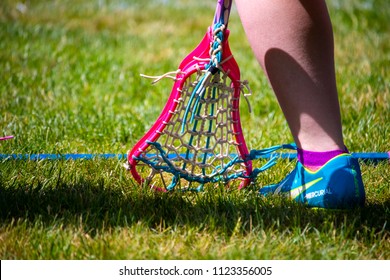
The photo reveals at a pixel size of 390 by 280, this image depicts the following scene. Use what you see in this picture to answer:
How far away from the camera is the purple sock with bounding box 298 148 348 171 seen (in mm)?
1953

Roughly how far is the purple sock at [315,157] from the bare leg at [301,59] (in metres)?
0.02

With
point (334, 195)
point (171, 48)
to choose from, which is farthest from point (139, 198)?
point (171, 48)

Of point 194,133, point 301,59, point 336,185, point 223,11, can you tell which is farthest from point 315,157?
Result: point 223,11

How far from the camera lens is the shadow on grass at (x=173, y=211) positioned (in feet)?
6.07

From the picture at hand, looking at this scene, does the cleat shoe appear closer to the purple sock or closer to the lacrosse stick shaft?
the purple sock

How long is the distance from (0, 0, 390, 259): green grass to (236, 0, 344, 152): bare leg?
0.94 ft

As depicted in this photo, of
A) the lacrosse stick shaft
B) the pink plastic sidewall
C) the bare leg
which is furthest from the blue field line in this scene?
the lacrosse stick shaft

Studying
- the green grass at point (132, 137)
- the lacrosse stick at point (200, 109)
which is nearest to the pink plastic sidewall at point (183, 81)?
Result: the lacrosse stick at point (200, 109)

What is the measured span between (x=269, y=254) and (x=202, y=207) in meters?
0.37

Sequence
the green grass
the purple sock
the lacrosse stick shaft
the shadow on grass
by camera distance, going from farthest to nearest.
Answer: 1. the lacrosse stick shaft
2. the purple sock
3. the shadow on grass
4. the green grass

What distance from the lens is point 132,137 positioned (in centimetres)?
297

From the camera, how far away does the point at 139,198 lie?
2059mm

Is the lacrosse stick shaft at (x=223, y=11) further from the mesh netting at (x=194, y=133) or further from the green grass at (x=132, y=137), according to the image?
the green grass at (x=132, y=137)

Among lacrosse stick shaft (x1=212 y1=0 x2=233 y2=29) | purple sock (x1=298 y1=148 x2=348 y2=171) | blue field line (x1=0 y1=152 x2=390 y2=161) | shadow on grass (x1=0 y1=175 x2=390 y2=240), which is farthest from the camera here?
blue field line (x1=0 y1=152 x2=390 y2=161)
